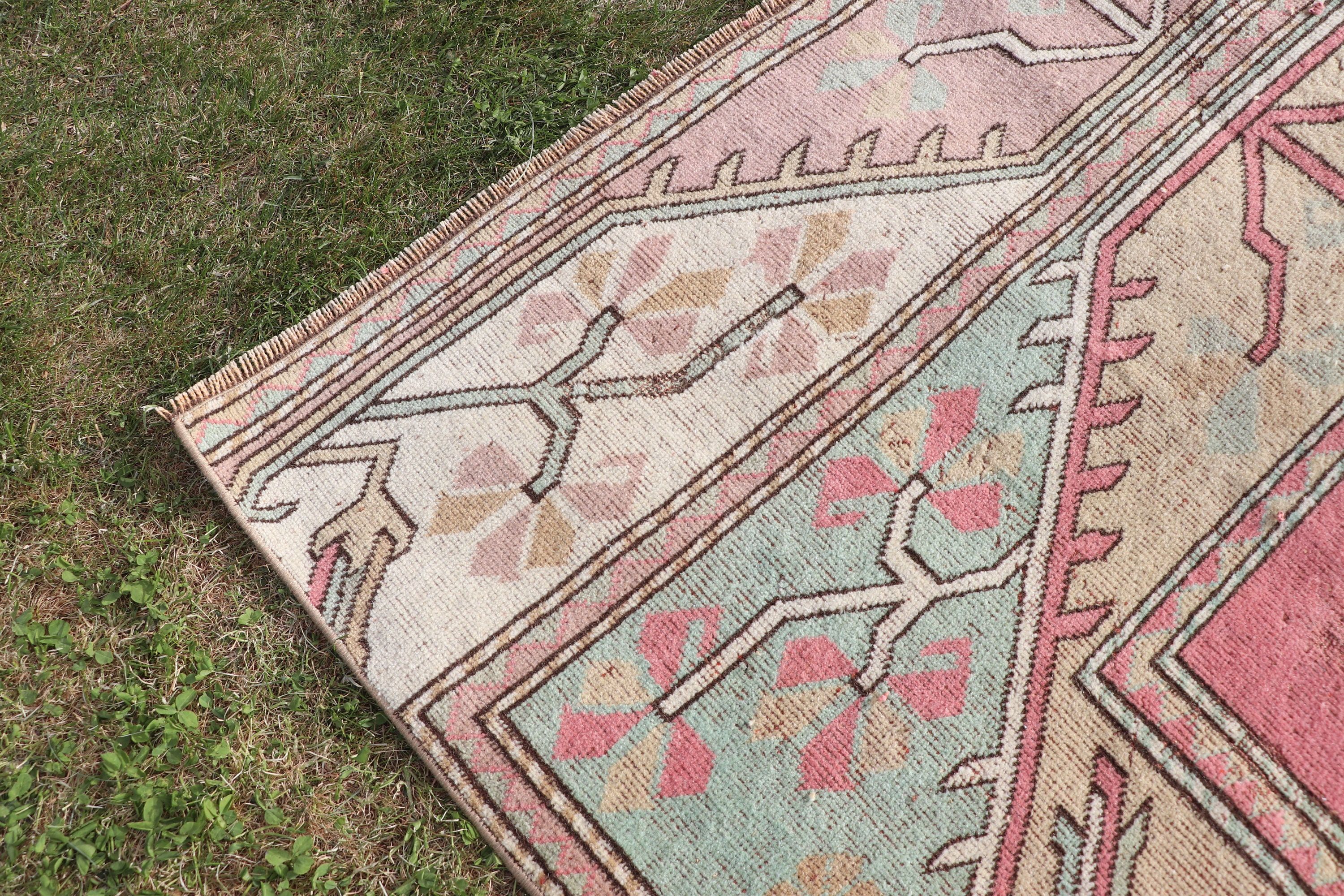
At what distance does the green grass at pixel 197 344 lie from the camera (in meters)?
1.55

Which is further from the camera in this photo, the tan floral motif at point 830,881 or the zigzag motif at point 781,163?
the zigzag motif at point 781,163

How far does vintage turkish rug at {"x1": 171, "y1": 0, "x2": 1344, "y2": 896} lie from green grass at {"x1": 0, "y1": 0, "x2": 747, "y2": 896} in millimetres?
89

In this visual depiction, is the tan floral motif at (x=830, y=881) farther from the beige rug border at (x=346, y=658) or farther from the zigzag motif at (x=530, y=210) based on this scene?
the zigzag motif at (x=530, y=210)

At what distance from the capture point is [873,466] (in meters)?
1.70

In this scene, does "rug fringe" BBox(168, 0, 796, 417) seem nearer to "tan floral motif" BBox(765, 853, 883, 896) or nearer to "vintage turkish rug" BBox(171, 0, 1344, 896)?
"vintage turkish rug" BBox(171, 0, 1344, 896)

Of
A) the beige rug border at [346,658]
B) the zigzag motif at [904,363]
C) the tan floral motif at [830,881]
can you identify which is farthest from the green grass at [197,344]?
the tan floral motif at [830,881]

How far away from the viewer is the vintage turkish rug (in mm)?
1528

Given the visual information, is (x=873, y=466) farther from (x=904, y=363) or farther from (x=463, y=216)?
(x=463, y=216)

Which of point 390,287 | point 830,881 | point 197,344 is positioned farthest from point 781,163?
point 830,881

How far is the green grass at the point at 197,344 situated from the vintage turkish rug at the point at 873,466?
89 millimetres

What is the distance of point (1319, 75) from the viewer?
6.37 feet

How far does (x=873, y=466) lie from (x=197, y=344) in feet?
3.65

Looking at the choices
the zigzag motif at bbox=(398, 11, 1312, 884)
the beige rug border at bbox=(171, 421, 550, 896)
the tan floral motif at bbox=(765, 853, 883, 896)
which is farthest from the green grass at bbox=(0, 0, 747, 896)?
the tan floral motif at bbox=(765, 853, 883, 896)

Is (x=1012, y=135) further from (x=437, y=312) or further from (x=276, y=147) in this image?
(x=276, y=147)
